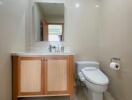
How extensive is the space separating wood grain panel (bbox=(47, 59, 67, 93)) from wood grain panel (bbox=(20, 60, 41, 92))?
0.56 ft

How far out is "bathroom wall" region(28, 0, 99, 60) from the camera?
344 centimetres

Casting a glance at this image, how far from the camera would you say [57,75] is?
9.37ft

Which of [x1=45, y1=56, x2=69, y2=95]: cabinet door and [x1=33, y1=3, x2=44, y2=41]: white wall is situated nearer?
[x1=45, y1=56, x2=69, y2=95]: cabinet door

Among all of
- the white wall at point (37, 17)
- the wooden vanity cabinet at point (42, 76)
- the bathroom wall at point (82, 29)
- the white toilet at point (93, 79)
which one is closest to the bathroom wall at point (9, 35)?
the wooden vanity cabinet at point (42, 76)

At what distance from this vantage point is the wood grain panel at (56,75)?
284cm

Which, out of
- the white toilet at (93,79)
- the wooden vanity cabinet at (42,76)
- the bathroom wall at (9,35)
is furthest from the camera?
the wooden vanity cabinet at (42,76)

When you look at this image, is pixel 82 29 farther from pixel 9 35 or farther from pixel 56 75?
pixel 9 35

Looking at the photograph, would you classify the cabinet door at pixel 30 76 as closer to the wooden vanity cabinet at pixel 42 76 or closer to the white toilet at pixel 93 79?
the wooden vanity cabinet at pixel 42 76

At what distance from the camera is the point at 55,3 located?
3.38 m

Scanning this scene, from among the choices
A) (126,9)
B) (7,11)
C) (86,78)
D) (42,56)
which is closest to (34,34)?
(42,56)

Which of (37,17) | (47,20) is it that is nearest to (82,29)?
(47,20)

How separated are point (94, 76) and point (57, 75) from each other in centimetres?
63

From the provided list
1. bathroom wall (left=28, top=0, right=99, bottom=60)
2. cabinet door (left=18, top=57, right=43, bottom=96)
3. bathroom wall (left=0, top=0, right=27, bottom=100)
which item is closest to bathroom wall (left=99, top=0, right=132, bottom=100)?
bathroom wall (left=28, top=0, right=99, bottom=60)

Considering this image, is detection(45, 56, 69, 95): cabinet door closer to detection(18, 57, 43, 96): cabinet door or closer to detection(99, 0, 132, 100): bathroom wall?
detection(18, 57, 43, 96): cabinet door
